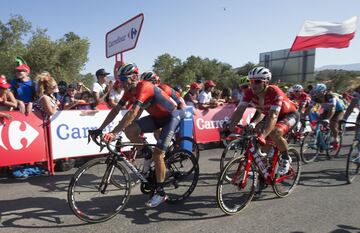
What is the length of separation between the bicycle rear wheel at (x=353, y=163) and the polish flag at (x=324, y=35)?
1024cm

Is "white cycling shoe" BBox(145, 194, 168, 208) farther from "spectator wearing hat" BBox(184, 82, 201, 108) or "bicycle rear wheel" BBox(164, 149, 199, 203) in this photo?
"spectator wearing hat" BBox(184, 82, 201, 108)

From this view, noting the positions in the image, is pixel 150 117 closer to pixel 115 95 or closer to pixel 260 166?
pixel 260 166

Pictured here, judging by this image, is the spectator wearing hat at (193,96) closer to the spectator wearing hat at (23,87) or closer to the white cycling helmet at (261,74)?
the spectator wearing hat at (23,87)

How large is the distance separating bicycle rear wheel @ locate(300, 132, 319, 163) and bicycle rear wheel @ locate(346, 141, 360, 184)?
4.68 ft

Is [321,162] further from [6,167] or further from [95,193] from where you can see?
[6,167]

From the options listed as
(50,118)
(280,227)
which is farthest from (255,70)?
(50,118)

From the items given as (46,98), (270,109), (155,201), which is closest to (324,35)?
Result: (270,109)

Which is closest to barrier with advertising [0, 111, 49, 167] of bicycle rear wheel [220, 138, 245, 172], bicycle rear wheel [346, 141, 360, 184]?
bicycle rear wheel [220, 138, 245, 172]

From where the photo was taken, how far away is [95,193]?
472 cm

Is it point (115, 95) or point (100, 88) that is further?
point (100, 88)

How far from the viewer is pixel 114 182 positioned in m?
4.41

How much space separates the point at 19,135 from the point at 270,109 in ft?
15.6

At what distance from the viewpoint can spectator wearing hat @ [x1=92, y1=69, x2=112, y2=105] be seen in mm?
8008

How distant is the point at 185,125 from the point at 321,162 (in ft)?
11.6
